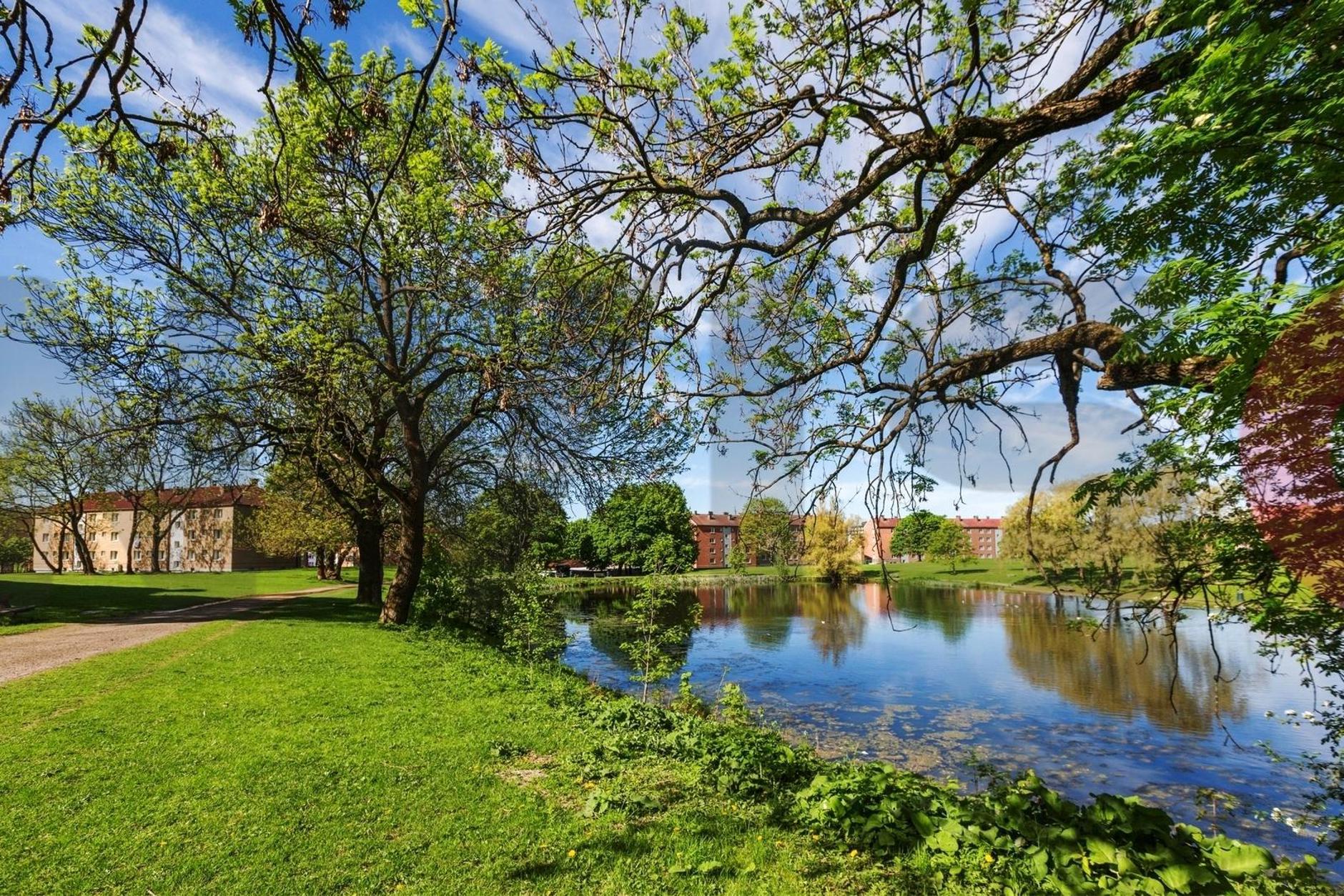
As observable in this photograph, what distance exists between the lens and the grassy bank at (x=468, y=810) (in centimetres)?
416

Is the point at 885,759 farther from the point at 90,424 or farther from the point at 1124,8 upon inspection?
the point at 90,424

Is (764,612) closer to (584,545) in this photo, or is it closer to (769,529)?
(769,529)

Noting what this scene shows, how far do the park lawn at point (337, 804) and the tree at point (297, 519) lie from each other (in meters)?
9.24

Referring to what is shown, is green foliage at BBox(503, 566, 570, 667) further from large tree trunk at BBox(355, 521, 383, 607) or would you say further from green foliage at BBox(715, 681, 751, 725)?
large tree trunk at BBox(355, 521, 383, 607)

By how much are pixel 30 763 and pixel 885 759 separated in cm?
1067

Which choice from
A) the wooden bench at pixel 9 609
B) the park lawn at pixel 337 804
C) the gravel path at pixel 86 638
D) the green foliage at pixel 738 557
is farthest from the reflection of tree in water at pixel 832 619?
the wooden bench at pixel 9 609

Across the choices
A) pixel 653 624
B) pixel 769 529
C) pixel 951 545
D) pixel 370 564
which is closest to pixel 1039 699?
pixel 653 624

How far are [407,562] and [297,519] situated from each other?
1607cm

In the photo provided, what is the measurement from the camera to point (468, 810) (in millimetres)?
A: 5148

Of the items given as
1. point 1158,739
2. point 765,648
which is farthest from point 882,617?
point 1158,739

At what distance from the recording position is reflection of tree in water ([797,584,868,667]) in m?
21.7

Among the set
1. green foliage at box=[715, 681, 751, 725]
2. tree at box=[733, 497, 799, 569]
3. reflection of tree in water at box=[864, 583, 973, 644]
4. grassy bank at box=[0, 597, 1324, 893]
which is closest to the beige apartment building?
reflection of tree in water at box=[864, 583, 973, 644]

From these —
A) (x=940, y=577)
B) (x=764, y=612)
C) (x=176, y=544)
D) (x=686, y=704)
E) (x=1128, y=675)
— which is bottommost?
(x=940, y=577)

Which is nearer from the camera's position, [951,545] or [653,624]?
[653,624]
